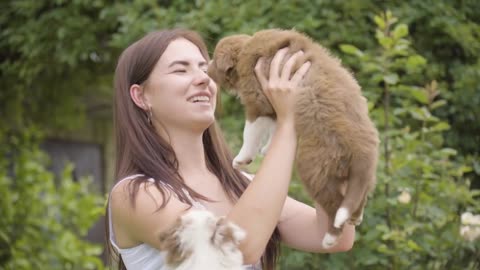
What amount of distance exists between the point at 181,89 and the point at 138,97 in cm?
21

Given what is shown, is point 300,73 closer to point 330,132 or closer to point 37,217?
point 330,132

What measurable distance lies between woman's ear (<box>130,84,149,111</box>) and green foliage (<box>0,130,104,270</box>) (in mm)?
2979

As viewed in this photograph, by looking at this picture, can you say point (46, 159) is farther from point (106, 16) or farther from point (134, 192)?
point (134, 192)

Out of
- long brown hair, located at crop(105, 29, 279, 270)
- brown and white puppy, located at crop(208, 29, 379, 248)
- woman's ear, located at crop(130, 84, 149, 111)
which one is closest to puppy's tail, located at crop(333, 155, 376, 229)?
brown and white puppy, located at crop(208, 29, 379, 248)

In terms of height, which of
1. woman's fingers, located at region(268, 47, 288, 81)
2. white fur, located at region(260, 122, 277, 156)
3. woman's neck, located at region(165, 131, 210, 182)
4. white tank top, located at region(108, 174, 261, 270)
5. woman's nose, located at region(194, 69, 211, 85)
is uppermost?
woman's fingers, located at region(268, 47, 288, 81)

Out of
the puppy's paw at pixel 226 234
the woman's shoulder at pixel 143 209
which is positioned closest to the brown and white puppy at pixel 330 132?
the puppy's paw at pixel 226 234

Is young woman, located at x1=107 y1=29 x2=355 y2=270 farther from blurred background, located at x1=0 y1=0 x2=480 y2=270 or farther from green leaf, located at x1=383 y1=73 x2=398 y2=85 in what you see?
green leaf, located at x1=383 y1=73 x2=398 y2=85

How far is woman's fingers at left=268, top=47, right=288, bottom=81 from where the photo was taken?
6.25 ft

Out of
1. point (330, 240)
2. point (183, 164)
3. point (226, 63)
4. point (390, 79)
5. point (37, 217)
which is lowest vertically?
point (37, 217)

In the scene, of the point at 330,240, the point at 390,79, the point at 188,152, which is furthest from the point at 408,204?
the point at 330,240

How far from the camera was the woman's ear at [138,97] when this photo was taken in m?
2.34

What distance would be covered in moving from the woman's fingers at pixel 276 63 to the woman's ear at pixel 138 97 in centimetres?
56

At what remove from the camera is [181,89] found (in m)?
2.19

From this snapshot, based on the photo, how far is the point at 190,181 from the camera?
2.32 metres
